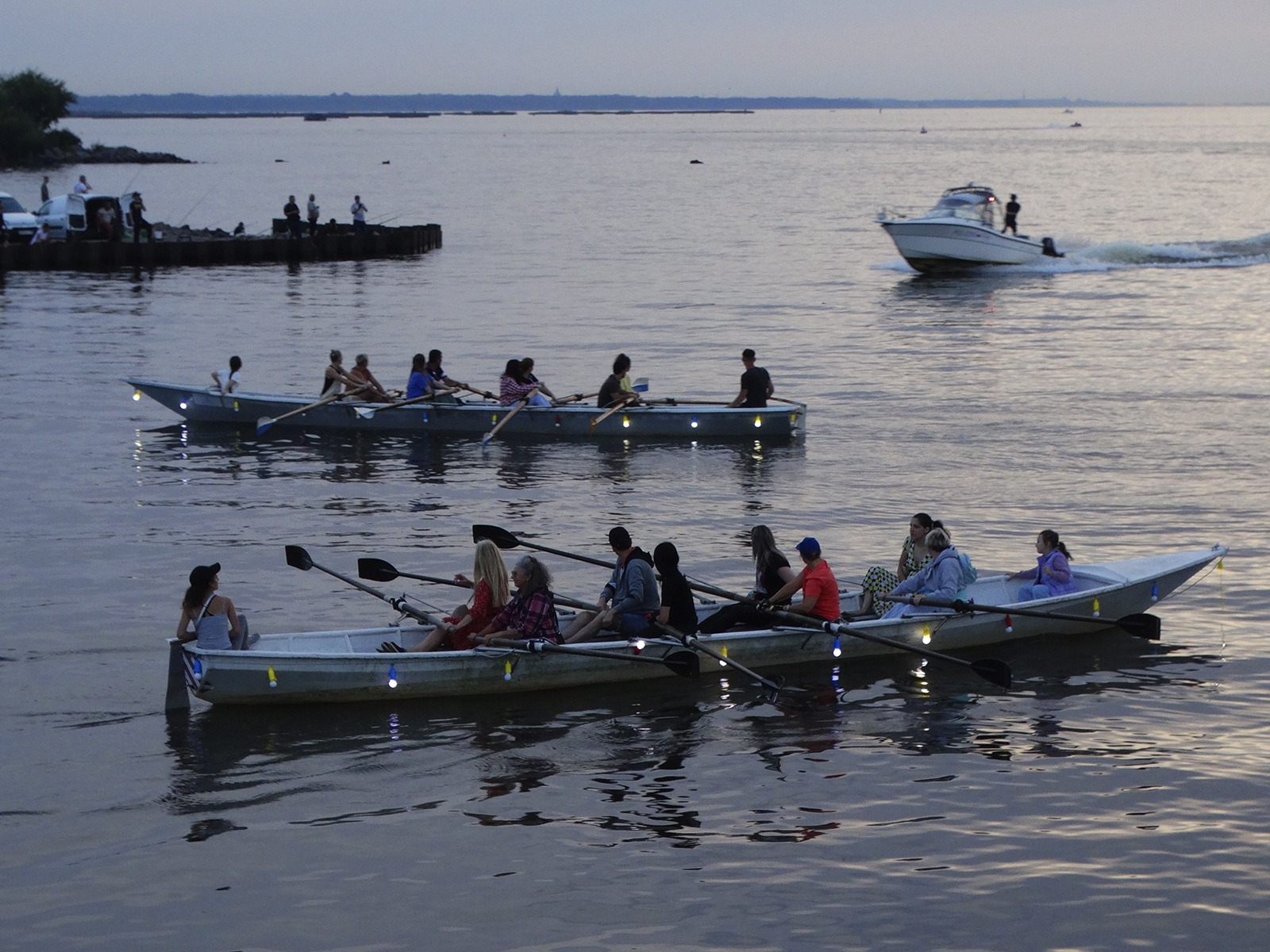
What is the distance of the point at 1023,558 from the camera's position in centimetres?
1762

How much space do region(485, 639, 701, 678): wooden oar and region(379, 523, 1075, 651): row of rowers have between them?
16 cm

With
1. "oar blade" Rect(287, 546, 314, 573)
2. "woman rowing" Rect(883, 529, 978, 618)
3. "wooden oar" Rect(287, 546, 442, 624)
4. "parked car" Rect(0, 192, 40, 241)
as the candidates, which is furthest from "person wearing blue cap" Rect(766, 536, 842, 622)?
"parked car" Rect(0, 192, 40, 241)

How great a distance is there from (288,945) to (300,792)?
230 cm

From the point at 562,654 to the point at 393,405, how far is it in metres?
12.8

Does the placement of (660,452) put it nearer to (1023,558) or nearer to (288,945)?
(1023,558)

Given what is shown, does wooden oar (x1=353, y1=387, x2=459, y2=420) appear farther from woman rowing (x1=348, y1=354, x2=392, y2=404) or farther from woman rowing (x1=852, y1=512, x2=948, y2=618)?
woman rowing (x1=852, y1=512, x2=948, y2=618)

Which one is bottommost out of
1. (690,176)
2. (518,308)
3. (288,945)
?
(288,945)

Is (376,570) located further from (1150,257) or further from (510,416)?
(1150,257)

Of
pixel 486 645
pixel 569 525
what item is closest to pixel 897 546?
pixel 569 525

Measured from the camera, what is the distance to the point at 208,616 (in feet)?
41.0

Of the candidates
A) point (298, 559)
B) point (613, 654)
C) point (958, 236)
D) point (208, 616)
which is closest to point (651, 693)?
point (613, 654)

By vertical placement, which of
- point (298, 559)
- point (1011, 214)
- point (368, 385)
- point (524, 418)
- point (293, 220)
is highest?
point (1011, 214)

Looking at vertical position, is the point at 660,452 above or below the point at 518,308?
below

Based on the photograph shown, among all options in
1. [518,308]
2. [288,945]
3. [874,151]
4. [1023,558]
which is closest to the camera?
[288,945]
